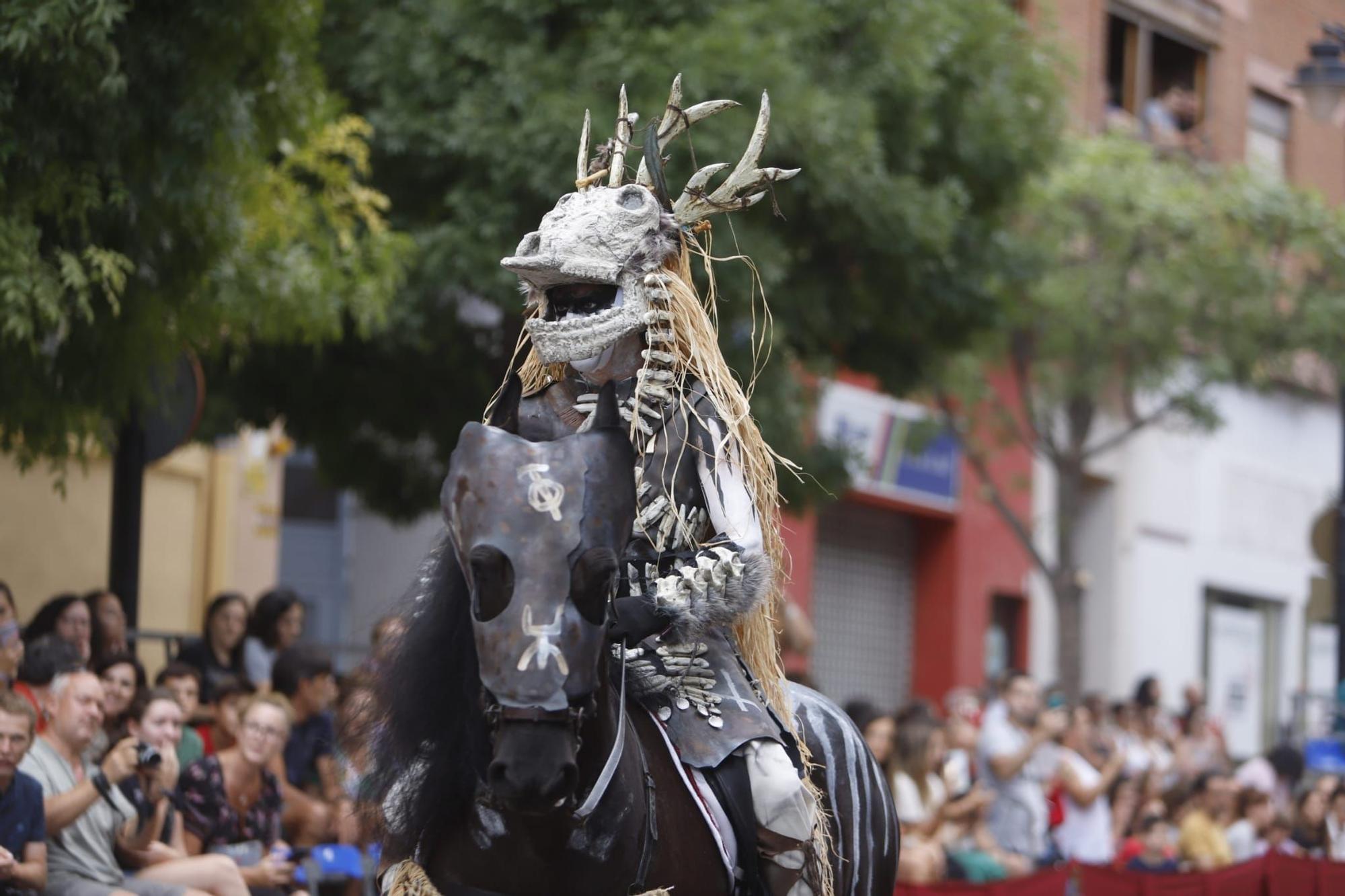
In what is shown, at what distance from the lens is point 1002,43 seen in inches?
559

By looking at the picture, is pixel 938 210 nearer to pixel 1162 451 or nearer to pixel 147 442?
pixel 147 442

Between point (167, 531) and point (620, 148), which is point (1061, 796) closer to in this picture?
point (167, 531)

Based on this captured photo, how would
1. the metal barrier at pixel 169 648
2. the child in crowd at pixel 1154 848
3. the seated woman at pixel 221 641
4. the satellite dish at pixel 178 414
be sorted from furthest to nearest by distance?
the child in crowd at pixel 1154 848 → the seated woman at pixel 221 641 → the metal barrier at pixel 169 648 → the satellite dish at pixel 178 414

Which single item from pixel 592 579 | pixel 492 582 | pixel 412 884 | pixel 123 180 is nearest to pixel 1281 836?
pixel 123 180

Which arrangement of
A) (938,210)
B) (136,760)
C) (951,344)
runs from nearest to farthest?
(136,760), (938,210), (951,344)

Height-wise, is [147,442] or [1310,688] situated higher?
[147,442]

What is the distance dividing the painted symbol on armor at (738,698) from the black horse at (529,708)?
0.27 meters

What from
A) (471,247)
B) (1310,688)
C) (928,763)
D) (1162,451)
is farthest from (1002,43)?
(1310,688)

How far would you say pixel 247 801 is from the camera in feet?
29.5

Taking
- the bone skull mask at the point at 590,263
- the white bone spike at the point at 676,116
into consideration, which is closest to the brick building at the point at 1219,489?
the white bone spike at the point at 676,116

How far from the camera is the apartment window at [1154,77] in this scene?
26656 mm

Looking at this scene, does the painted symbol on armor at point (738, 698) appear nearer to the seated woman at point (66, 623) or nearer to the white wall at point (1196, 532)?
the seated woman at point (66, 623)

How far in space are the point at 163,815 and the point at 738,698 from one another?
371cm

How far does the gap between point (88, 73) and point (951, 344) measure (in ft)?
24.3
